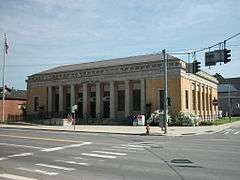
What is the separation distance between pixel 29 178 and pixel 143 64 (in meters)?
45.9

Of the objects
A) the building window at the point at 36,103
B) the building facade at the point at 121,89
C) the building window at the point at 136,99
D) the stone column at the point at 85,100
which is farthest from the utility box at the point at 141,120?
the building window at the point at 36,103

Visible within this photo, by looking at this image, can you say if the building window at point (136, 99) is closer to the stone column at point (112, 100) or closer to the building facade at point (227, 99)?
the stone column at point (112, 100)

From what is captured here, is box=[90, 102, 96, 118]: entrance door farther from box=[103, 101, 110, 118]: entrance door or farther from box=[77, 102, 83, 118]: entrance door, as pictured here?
box=[103, 101, 110, 118]: entrance door

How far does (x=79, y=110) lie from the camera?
6606 cm

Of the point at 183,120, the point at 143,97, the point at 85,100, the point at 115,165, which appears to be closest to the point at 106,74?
the point at 85,100

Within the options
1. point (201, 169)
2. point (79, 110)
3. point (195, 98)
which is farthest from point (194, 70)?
point (79, 110)

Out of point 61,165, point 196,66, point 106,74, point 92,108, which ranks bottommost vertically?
point 61,165

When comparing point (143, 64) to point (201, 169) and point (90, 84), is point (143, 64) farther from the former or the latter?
point (201, 169)

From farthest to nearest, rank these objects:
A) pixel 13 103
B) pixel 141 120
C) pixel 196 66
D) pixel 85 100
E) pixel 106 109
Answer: pixel 13 103 < pixel 85 100 < pixel 106 109 < pixel 141 120 < pixel 196 66

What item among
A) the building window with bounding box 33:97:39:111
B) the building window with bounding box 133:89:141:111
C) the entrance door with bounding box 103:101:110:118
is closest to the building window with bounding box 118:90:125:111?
the building window with bounding box 133:89:141:111

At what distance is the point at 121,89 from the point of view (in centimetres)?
6156

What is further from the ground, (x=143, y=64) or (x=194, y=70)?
(x=143, y=64)

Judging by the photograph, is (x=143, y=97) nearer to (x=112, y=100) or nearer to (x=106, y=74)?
(x=112, y=100)

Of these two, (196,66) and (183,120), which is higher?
(196,66)
